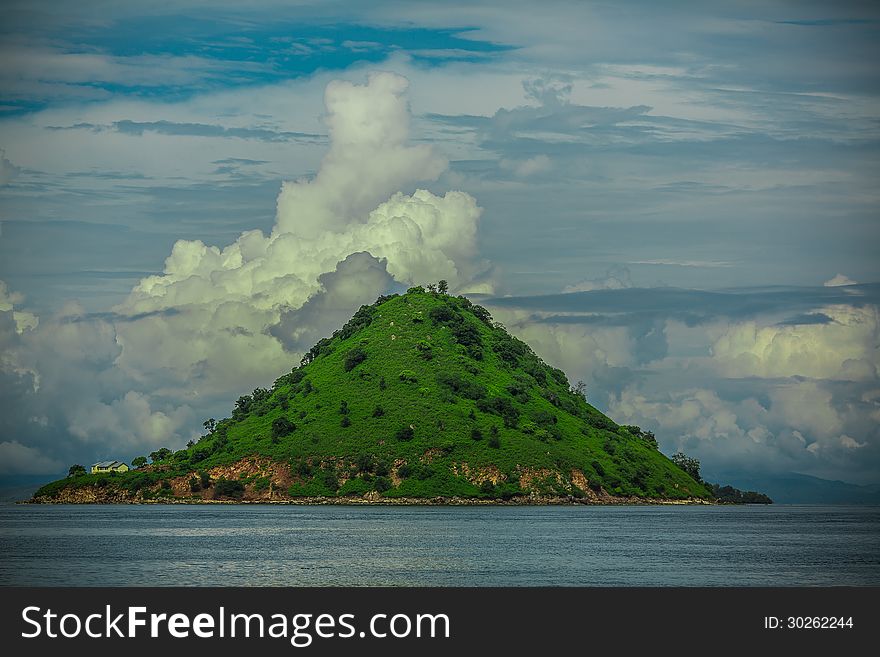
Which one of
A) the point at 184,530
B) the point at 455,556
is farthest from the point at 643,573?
the point at 184,530

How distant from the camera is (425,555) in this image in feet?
413

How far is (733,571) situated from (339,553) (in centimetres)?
4506

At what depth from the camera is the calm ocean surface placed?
103438mm

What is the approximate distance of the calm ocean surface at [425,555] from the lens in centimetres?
10344

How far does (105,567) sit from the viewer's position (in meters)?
113

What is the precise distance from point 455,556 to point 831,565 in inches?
1675

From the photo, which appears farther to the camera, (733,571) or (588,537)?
(588,537)
